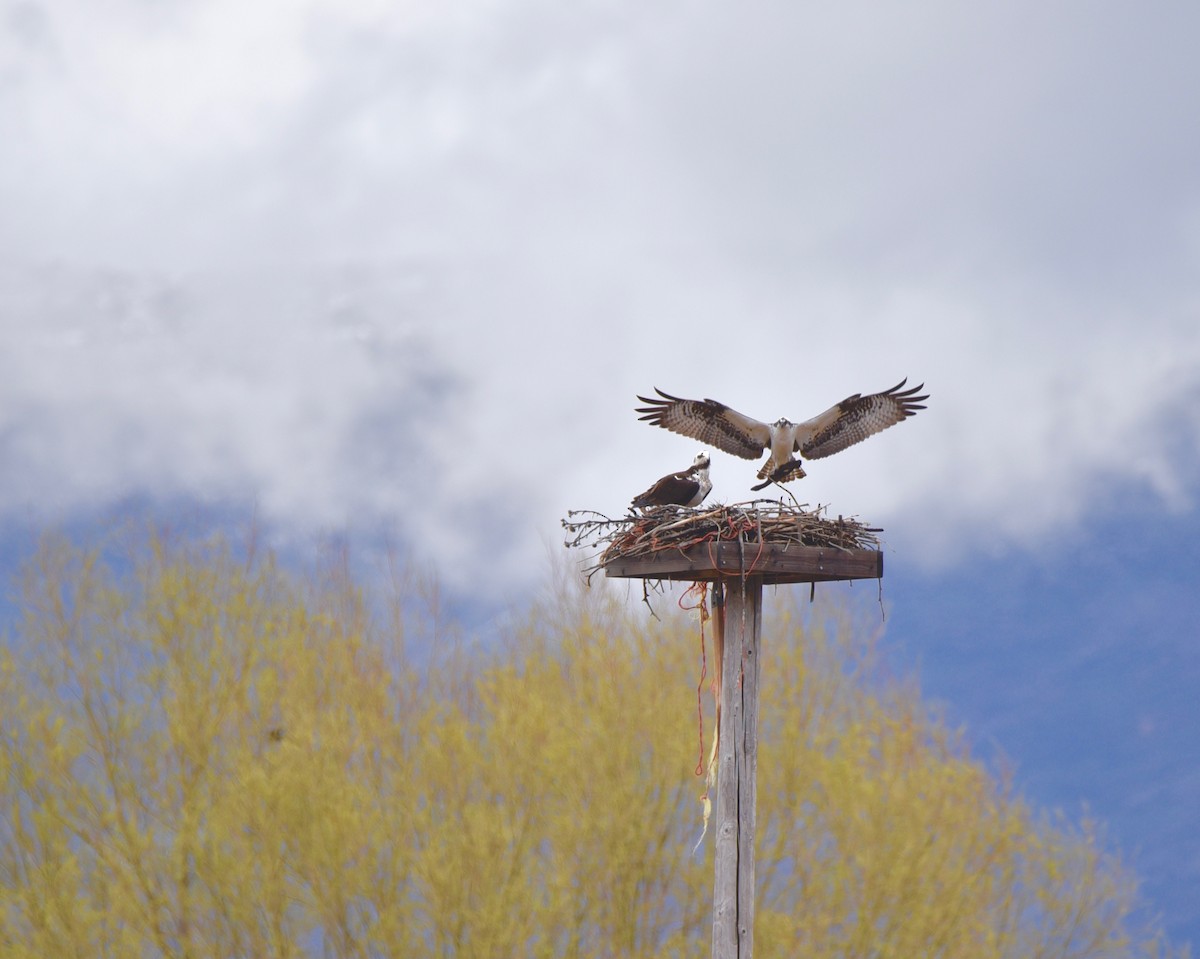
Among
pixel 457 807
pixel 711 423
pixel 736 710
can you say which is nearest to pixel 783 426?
pixel 711 423

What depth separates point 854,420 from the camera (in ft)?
19.8

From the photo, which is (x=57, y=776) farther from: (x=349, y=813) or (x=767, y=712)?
(x=767, y=712)

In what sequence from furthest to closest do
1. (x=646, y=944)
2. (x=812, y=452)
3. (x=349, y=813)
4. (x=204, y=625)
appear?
(x=204, y=625) < (x=646, y=944) < (x=349, y=813) < (x=812, y=452)

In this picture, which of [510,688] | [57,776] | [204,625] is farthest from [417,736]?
[57,776]

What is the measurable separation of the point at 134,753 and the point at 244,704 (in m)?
1.18

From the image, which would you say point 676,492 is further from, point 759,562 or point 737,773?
point 737,773

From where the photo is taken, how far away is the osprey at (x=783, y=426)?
5.80 m

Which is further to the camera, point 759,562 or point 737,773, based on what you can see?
point 737,773

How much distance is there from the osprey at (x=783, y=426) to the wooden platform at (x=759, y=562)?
487 millimetres

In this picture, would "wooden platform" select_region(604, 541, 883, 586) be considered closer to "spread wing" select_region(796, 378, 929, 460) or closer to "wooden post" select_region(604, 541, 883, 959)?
"wooden post" select_region(604, 541, 883, 959)

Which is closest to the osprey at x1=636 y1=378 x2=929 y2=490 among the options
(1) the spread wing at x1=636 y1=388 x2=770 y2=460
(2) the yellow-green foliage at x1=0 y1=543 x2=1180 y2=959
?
(1) the spread wing at x1=636 y1=388 x2=770 y2=460

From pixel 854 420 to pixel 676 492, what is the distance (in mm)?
1030

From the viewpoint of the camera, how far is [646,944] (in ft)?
38.6

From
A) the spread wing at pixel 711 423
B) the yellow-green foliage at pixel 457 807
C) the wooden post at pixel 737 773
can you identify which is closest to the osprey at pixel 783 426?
the spread wing at pixel 711 423
